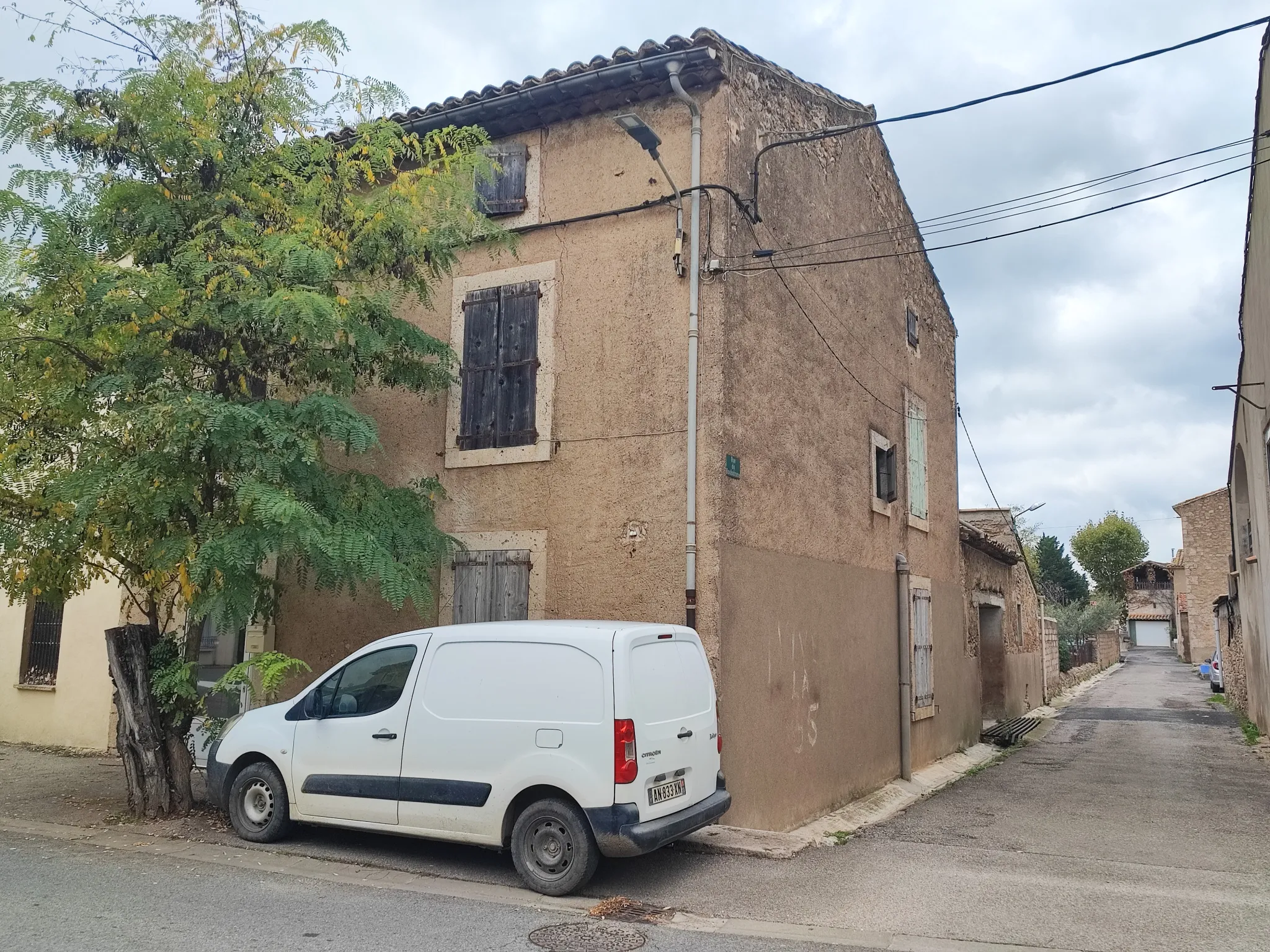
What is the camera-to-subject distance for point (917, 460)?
1349cm

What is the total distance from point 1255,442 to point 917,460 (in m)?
5.32

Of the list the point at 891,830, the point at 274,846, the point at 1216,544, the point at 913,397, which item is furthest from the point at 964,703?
the point at 1216,544

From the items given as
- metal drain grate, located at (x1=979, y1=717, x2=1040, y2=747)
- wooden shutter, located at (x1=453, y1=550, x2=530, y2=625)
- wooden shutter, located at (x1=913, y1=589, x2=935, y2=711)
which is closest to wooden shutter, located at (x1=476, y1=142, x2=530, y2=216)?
wooden shutter, located at (x1=453, y1=550, x2=530, y2=625)

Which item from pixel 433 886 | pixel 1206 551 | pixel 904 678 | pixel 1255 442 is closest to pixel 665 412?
pixel 433 886

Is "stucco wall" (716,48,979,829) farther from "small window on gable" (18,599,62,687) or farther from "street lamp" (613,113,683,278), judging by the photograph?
"small window on gable" (18,599,62,687)

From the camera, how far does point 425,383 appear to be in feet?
29.3

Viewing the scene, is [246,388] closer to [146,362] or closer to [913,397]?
[146,362]

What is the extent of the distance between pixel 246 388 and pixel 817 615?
5.74 meters

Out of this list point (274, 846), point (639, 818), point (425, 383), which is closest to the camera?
point (639, 818)

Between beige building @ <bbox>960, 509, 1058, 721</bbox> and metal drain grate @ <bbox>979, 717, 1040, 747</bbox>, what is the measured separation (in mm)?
340

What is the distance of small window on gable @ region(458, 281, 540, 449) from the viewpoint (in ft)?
29.9

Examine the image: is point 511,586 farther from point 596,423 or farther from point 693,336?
point 693,336

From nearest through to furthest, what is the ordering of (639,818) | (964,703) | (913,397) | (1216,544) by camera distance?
(639,818), (913,397), (964,703), (1216,544)

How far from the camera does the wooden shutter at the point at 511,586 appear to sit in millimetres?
8758
